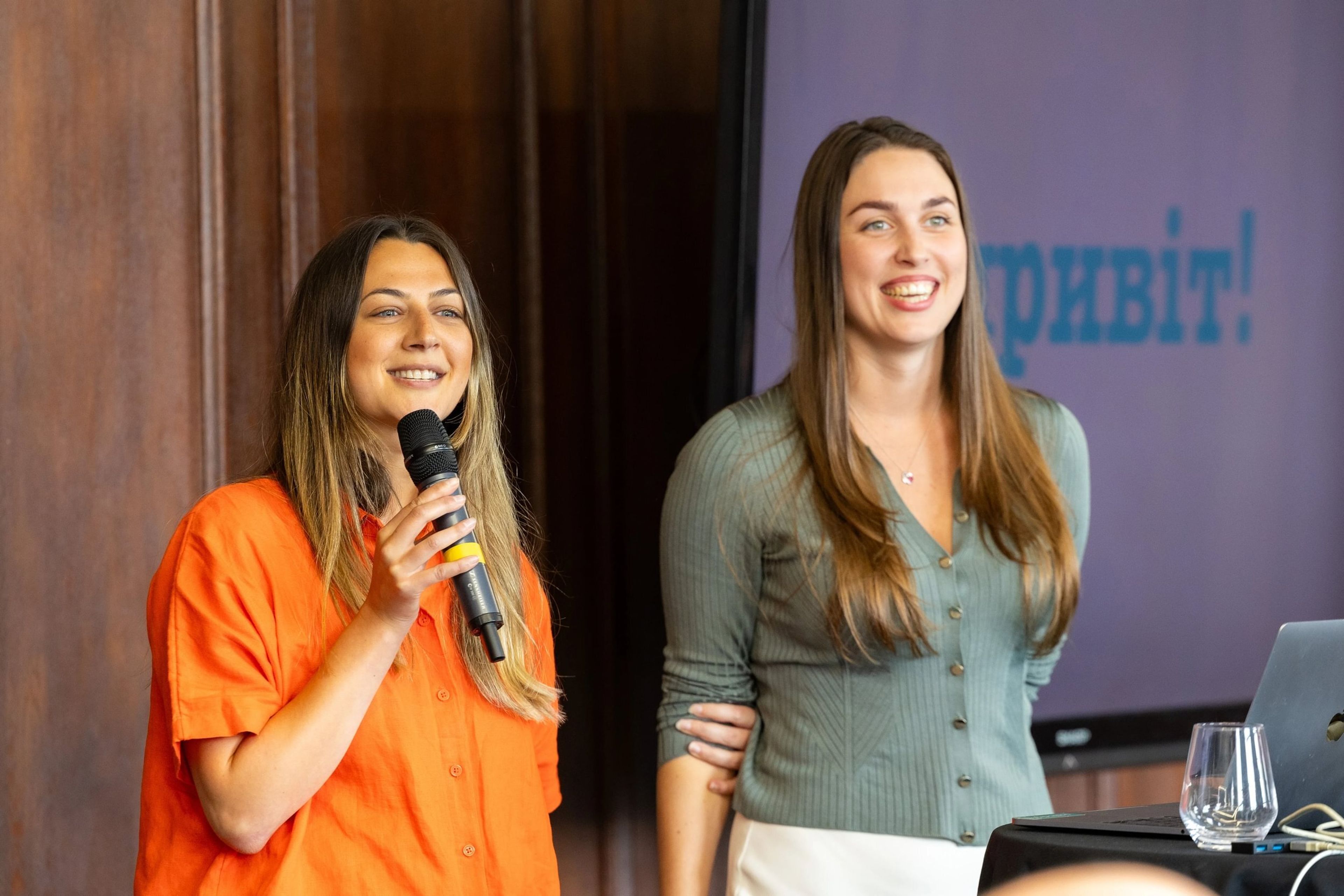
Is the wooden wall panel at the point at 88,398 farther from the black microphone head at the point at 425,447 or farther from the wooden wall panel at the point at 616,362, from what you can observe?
the black microphone head at the point at 425,447

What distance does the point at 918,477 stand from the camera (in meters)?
2.17

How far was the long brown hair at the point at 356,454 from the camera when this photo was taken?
1.66 meters

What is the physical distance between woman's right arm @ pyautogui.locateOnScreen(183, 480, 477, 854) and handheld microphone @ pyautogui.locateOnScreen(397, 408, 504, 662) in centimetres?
1

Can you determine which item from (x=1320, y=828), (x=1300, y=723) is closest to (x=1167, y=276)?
(x=1300, y=723)

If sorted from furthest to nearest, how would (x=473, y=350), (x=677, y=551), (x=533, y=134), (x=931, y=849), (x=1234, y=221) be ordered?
(x=1234, y=221) < (x=533, y=134) < (x=677, y=551) < (x=931, y=849) < (x=473, y=350)

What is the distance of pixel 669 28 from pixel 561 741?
4.63 feet

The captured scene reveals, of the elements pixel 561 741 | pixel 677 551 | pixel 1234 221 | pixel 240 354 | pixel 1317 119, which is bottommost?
pixel 561 741

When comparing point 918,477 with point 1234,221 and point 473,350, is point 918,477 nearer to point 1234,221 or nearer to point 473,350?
point 473,350

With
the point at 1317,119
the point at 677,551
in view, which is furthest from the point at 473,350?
the point at 1317,119

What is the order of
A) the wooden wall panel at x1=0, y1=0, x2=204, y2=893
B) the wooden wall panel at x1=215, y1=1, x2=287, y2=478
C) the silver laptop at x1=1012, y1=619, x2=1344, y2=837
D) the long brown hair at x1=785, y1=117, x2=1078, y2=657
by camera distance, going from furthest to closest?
the wooden wall panel at x1=215, y1=1, x2=287, y2=478 < the wooden wall panel at x1=0, y1=0, x2=204, y2=893 < the long brown hair at x1=785, y1=117, x2=1078, y2=657 < the silver laptop at x1=1012, y1=619, x2=1344, y2=837

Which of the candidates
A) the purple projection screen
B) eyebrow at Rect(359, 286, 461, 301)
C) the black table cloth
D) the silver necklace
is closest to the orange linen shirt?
eyebrow at Rect(359, 286, 461, 301)

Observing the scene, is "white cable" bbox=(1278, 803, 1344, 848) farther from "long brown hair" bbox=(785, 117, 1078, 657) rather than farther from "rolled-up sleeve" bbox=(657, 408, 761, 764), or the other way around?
"rolled-up sleeve" bbox=(657, 408, 761, 764)

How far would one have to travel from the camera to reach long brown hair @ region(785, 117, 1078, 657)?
201 cm

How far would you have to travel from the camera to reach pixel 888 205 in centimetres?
215
